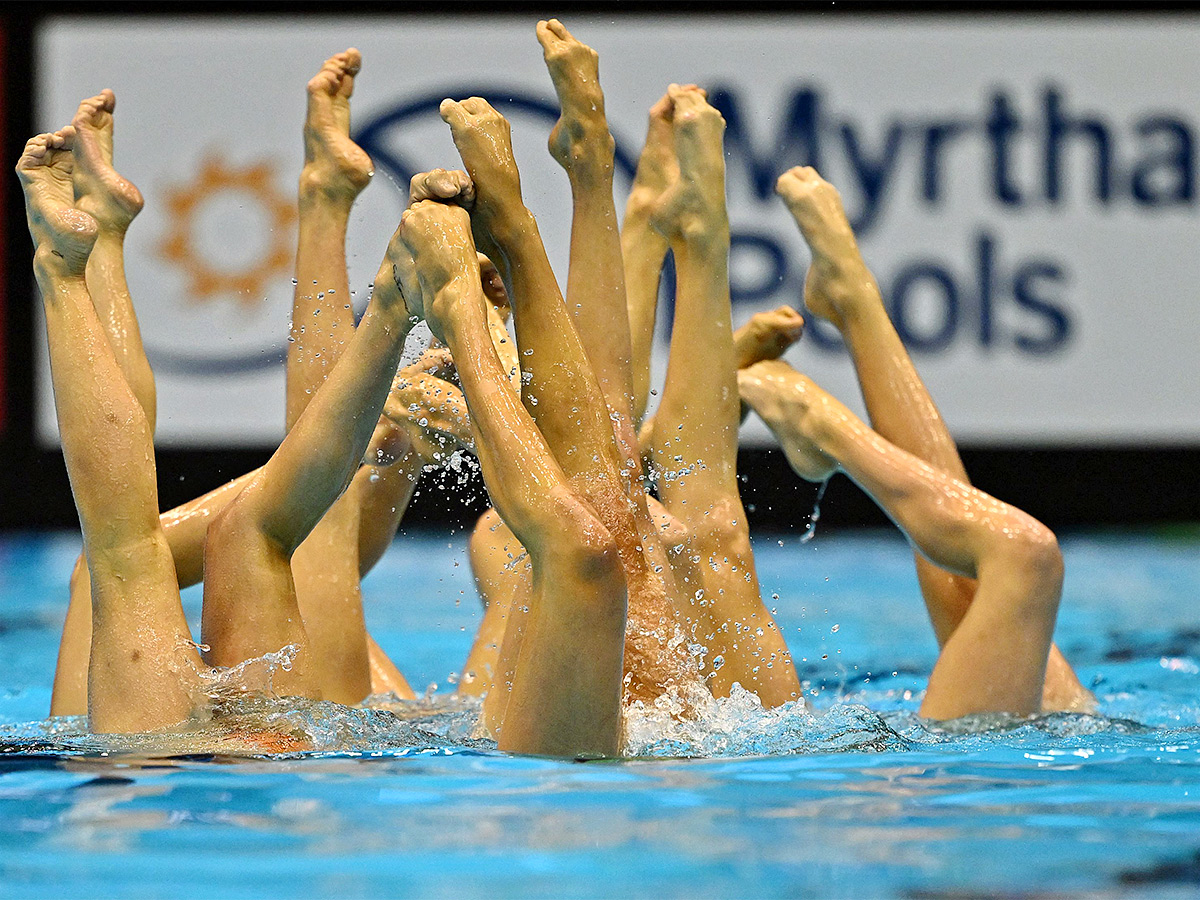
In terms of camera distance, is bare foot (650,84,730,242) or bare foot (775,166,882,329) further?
bare foot (775,166,882,329)

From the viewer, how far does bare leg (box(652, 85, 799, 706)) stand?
6.24ft

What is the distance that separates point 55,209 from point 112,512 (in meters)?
0.42

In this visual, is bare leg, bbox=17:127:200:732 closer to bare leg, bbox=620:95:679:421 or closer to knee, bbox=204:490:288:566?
knee, bbox=204:490:288:566

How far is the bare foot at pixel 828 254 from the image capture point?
227cm

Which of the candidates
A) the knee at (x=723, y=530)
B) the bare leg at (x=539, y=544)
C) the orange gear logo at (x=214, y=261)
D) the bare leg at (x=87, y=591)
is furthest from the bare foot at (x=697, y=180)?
the orange gear logo at (x=214, y=261)

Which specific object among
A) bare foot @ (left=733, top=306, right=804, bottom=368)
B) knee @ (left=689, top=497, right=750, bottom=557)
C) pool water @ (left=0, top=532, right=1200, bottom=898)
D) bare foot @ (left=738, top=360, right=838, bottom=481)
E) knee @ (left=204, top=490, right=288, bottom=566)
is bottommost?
pool water @ (left=0, top=532, right=1200, bottom=898)

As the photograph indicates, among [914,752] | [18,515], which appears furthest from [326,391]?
[18,515]

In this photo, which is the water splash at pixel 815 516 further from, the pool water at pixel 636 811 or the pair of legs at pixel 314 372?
the pair of legs at pixel 314 372

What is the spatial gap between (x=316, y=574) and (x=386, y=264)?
2.05ft

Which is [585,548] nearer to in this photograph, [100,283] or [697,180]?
[697,180]

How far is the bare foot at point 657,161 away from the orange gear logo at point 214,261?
2939 mm

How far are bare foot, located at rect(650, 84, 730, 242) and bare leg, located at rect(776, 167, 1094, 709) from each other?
1.01 feet

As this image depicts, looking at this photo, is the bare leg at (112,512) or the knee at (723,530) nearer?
the bare leg at (112,512)

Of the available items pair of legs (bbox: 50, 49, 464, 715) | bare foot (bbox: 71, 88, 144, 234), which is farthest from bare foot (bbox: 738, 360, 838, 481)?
bare foot (bbox: 71, 88, 144, 234)
